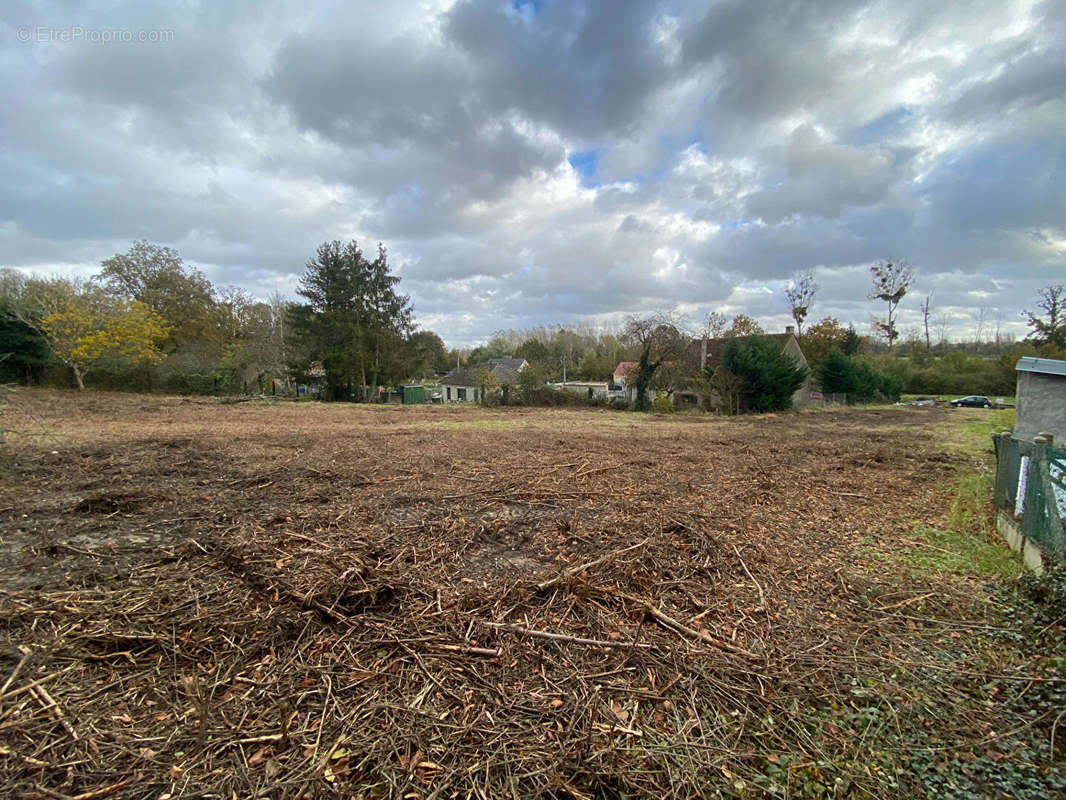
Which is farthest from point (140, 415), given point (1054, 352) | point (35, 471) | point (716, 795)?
point (1054, 352)

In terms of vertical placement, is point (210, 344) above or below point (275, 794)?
above

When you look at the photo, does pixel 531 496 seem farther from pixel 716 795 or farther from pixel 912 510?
pixel 912 510

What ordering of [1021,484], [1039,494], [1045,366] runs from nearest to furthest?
[1039,494] → [1021,484] → [1045,366]

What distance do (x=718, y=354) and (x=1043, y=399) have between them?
60.3ft

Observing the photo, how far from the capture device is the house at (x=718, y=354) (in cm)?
2433

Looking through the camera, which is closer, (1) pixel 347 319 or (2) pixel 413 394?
(1) pixel 347 319

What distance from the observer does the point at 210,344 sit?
27984 millimetres

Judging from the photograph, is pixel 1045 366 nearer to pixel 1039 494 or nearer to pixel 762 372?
pixel 1039 494

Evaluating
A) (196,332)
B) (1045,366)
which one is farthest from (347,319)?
(1045,366)

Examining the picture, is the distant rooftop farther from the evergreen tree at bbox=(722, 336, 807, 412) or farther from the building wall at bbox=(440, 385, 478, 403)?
the building wall at bbox=(440, 385, 478, 403)

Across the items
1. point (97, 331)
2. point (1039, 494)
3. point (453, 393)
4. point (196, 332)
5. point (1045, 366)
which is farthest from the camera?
point (453, 393)

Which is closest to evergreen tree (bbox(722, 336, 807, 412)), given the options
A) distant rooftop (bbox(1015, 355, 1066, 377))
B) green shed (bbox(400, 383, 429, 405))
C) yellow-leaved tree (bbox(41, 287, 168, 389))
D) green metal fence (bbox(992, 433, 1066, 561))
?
distant rooftop (bbox(1015, 355, 1066, 377))

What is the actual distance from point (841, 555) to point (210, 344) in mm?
34037

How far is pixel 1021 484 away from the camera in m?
4.48
